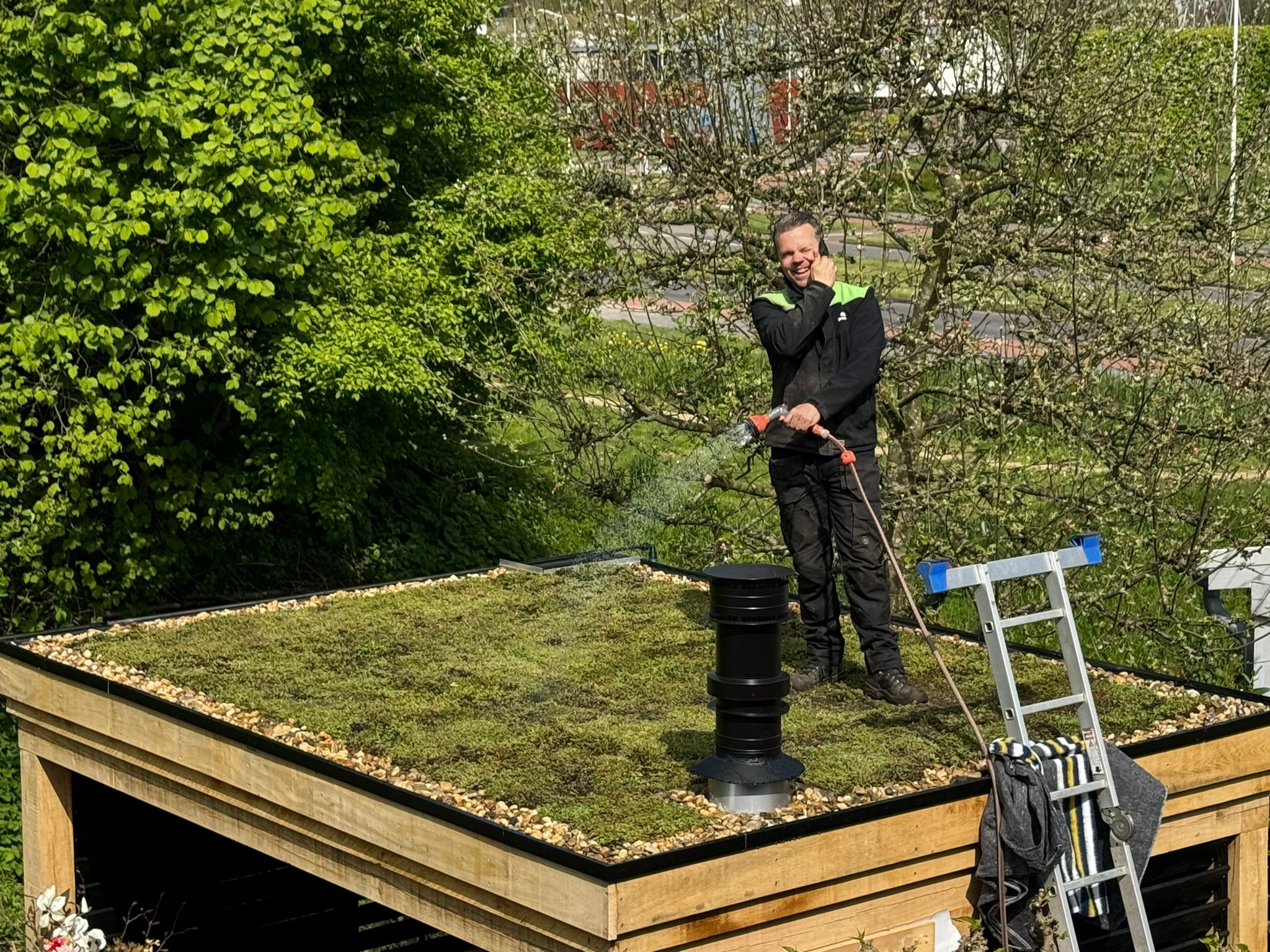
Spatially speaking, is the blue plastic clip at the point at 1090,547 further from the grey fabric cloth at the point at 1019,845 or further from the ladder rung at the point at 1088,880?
the ladder rung at the point at 1088,880

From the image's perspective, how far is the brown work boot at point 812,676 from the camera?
611cm

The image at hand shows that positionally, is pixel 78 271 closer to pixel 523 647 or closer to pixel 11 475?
pixel 11 475

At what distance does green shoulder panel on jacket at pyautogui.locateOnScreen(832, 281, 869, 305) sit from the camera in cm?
586

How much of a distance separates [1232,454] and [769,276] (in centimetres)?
221

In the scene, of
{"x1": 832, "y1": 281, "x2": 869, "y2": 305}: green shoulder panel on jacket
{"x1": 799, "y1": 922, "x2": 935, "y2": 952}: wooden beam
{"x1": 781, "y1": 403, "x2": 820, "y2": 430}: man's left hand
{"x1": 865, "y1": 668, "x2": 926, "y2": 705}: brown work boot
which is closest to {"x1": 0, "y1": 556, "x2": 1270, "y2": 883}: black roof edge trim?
{"x1": 799, "y1": 922, "x2": 935, "y2": 952}: wooden beam

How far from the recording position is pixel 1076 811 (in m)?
5.00

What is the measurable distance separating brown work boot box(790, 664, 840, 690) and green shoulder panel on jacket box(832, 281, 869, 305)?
4.14 feet

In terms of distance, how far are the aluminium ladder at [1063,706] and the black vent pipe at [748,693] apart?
0.44m

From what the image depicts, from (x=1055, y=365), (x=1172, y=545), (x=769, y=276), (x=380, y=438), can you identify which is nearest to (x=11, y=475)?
(x=380, y=438)

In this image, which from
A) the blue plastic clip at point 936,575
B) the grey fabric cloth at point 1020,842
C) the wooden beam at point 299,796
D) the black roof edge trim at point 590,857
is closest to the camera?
the black roof edge trim at point 590,857

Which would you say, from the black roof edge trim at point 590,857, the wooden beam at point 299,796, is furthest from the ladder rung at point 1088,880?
the wooden beam at point 299,796

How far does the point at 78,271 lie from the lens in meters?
8.01

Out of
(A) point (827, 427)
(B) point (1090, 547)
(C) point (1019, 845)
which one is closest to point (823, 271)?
(A) point (827, 427)

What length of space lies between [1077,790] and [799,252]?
192 centimetres
